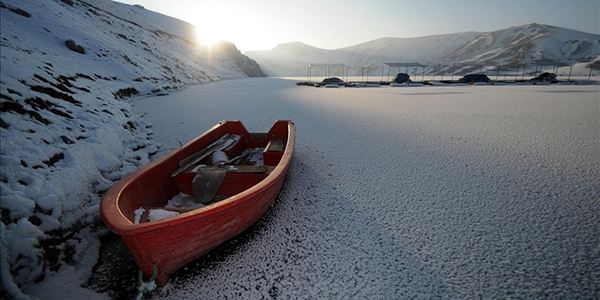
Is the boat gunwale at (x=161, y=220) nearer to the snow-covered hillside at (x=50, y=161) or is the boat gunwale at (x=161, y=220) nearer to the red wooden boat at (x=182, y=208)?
the red wooden boat at (x=182, y=208)

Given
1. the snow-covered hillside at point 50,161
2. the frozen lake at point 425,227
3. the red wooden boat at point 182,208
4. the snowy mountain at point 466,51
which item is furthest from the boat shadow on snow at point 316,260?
the snowy mountain at point 466,51

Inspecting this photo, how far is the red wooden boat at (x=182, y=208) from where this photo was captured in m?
2.02

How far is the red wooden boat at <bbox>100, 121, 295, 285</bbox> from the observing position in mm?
2018

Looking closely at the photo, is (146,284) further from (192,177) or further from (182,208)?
(192,177)

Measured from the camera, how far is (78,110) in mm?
5148

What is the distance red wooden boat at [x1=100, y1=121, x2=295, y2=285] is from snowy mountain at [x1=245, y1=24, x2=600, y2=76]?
5100cm

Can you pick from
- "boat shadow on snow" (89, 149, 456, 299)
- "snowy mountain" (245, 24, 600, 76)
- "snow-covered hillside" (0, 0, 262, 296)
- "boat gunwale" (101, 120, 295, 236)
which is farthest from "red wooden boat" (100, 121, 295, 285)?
"snowy mountain" (245, 24, 600, 76)

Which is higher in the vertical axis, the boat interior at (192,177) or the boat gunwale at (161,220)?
the boat gunwale at (161,220)

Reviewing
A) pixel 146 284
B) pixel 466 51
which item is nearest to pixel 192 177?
pixel 146 284

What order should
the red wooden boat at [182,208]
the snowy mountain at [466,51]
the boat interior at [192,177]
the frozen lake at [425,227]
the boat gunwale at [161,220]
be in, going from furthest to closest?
the snowy mountain at [466,51] < the boat interior at [192,177] < the frozen lake at [425,227] < the red wooden boat at [182,208] < the boat gunwale at [161,220]

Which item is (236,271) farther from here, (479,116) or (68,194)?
(479,116)

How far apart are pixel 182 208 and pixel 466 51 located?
133m

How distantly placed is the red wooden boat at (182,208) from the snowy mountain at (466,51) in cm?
5100

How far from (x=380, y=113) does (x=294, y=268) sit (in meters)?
9.25
